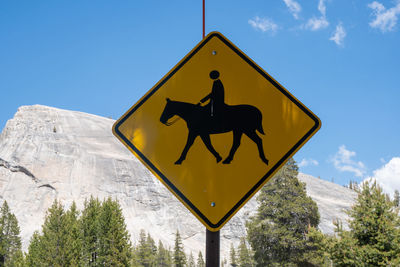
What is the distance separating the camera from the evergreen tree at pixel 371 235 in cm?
947

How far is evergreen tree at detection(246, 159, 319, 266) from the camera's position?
65.9 ft

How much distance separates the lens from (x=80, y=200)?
68.4 meters

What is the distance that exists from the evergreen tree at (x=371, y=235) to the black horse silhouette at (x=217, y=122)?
918 cm

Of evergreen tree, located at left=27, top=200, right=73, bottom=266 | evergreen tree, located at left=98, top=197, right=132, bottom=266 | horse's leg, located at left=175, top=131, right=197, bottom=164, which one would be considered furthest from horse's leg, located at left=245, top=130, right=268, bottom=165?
evergreen tree, located at left=27, top=200, right=73, bottom=266

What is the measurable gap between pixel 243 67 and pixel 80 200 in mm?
72351

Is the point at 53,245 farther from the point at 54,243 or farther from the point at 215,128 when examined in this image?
the point at 215,128

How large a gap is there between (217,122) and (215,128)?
4 centimetres

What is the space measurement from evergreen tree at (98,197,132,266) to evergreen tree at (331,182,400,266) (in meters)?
27.3

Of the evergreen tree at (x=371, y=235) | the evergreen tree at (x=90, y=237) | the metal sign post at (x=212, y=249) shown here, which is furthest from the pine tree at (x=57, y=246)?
the metal sign post at (x=212, y=249)

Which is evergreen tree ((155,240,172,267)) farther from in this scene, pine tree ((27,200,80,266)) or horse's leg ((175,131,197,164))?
horse's leg ((175,131,197,164))

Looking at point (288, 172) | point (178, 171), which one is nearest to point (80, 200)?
point (288, 172)

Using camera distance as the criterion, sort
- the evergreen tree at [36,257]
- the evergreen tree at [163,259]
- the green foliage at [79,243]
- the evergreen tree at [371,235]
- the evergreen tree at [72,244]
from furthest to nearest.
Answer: the evergreen tree at [163,259] → the evergreen tree at [72,244] → the green foliage at [79,243] → the evergreen tree at [36,257] → the evergreen tree at [371,235]

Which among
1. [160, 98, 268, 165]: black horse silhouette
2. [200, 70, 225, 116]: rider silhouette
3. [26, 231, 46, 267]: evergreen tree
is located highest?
[200, 70, 225, 116]: rider silhouette

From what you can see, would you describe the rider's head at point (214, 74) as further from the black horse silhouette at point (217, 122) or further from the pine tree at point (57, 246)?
the pine tree at point (57, 246)
